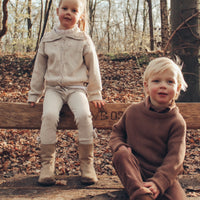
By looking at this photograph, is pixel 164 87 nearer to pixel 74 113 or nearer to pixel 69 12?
pixel 74 113

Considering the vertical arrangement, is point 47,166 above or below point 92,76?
below

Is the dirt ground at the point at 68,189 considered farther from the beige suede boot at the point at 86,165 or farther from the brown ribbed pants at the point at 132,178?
the brown ribbed pants at the point at 132,178

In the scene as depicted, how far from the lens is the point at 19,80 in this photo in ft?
27.2

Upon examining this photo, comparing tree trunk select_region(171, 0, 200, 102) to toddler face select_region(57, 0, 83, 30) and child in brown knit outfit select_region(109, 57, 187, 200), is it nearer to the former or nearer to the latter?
toddler face select_region(57, 0, 83, 30)

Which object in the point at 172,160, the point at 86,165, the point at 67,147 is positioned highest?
the point at 172,160

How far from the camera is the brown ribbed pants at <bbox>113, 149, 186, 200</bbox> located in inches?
70.2

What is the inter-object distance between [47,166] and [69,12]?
1.67m

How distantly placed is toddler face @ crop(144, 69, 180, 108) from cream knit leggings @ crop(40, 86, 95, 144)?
0.76 meters

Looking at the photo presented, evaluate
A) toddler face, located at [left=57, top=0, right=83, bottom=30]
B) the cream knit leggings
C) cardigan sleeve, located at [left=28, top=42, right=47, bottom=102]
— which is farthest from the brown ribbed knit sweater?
toddler face, located at [left=57, top=0, right=83, bottom=30]

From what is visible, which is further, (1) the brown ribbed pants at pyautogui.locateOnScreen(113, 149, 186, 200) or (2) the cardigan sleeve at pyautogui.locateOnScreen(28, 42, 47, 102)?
(2) the cardigan sleeve at pyautogui.locateOnScreen(28, 42, 47, 102)

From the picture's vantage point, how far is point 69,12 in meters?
2.76

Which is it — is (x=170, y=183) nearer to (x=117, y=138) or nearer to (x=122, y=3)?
(x=117, y=138)

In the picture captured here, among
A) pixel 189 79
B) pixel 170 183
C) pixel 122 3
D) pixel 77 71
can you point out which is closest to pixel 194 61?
pixel 189 79

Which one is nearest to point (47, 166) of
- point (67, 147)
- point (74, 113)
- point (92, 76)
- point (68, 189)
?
point (68, 189)
